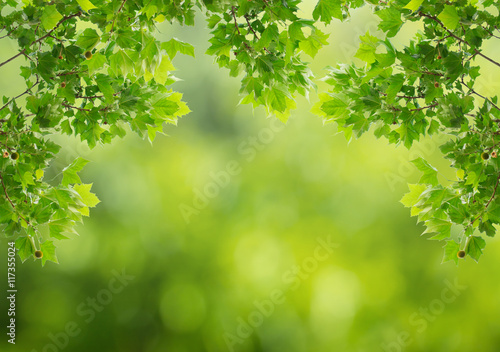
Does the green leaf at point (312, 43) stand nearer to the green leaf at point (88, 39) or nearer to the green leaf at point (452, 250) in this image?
the green leaf at point (88, 39)

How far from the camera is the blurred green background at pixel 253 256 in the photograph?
17.1 feet

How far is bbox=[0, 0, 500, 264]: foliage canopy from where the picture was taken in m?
1.49

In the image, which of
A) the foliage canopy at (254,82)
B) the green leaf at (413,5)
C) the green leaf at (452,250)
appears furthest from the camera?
the green leaf at (452,250)

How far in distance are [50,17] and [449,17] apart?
1246mm

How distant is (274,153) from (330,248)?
50.2 inches

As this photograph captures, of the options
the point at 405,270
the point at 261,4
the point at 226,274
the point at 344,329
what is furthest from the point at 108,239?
the point at 261,4

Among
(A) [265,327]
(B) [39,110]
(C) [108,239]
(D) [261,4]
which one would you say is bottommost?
(A) [265,327]

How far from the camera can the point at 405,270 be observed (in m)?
5.37

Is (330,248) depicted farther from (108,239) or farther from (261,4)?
(261,4)

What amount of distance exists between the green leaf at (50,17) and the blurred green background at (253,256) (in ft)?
12.3

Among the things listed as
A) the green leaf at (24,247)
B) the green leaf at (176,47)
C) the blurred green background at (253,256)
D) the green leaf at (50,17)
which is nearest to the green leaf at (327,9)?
the green leaf at (176,47)

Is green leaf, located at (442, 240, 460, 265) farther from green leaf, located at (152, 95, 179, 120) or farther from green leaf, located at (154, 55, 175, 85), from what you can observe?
green leaf, located at (154, 55, 175, 85)

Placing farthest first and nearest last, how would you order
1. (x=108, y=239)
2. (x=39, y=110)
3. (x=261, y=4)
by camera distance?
(x=108, y=239), (x=39, y=110), (x=261, y=4)

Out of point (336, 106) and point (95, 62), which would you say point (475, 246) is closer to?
point (336, 106)
